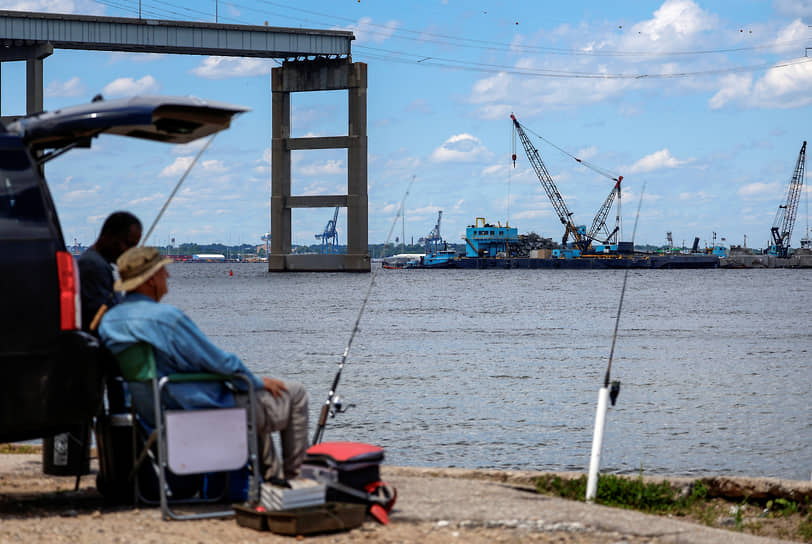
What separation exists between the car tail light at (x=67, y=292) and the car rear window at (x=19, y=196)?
0.66 ft

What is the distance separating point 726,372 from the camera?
22.2 metres

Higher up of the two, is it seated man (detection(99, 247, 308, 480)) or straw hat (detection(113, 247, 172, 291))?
straw hat (detection(113, 247, 172, 291))

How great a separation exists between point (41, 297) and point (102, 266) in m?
0.79

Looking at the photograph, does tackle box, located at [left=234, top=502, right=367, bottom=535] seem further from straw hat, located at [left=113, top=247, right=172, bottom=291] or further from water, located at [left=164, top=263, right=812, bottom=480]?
water, located at [left=164, top=263, right=812, bottom=480]

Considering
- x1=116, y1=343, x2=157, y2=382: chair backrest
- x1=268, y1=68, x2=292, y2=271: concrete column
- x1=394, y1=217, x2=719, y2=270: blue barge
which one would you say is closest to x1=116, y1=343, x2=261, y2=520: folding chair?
x1=116, y1=343, x2=157, y2=382: chair backrest

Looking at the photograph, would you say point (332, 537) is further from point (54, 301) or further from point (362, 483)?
point (54, 301)

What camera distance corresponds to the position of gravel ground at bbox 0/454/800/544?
4.86 meters

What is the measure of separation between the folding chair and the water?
5843 millimetres

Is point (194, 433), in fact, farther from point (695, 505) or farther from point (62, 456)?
point (695, 505)

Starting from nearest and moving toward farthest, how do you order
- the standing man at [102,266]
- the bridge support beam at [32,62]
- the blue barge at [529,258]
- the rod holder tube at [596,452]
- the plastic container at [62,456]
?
1. the standing man at [102,266]
2. the rod holder tube at [596,452]
3. the plastic container at [62,456]
4. the bridge support beam at [32,62]
5. the blue barge at [529,258]

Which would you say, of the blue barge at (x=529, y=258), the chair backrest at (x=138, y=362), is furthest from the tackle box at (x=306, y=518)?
the blue barge at (x=529, y=258)

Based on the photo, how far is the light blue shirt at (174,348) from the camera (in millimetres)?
5066

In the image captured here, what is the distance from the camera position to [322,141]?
80.8 m

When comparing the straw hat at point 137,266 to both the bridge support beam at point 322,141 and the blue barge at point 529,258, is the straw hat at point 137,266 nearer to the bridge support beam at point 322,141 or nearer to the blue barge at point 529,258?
the bridge support beam at point 322,141
